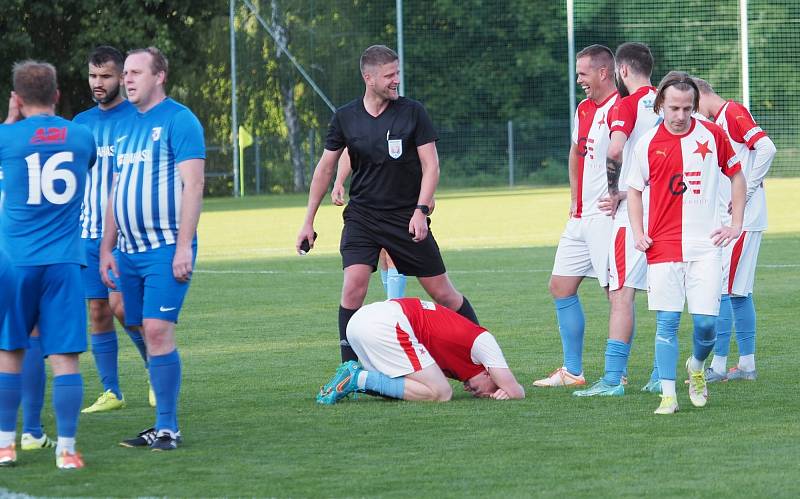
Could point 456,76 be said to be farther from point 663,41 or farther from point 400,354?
point 400,354

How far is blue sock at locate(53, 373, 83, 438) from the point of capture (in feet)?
19.9

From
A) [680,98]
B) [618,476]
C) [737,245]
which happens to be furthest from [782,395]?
[618,476]

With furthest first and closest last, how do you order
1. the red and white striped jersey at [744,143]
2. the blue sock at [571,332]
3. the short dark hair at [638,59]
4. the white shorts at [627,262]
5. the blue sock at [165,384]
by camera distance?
1. the red and white striped jersey at [744,143]
2. the blue sock at [571,332]
3. the short dark hair at [638,59]
4. the white shorts at [627,262]
5. the blue sock at [165,384]

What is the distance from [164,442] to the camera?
6.49m

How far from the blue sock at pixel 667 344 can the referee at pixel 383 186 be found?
1.60m

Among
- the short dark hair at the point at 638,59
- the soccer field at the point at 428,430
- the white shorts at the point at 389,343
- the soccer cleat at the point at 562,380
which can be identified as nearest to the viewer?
the soccer field at the point at 428,430

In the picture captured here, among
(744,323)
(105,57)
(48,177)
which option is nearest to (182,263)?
(48,177)

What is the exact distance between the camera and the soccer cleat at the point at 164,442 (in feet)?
21.3

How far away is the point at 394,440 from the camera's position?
664cm

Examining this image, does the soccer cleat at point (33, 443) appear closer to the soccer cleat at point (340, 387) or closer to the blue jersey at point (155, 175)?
the blue jersey at point (155, 175)

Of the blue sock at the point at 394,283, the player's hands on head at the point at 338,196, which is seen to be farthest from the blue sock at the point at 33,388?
the blue sock at the point at 394,283

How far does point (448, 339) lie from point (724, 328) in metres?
1.92

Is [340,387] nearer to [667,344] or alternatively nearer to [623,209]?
[667,344]

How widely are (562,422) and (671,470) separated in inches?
51.2
